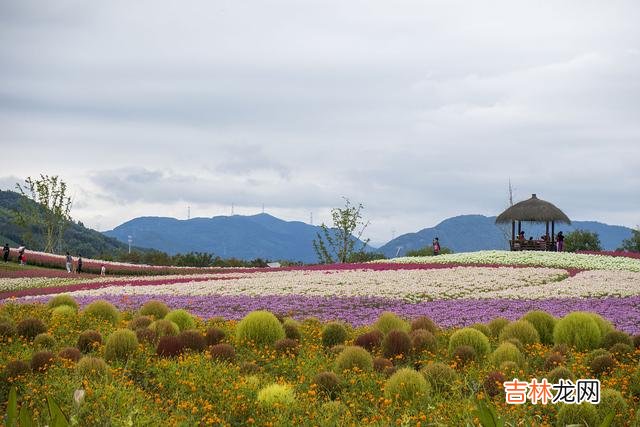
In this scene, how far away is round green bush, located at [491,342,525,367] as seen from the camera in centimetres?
984

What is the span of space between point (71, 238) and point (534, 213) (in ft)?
237

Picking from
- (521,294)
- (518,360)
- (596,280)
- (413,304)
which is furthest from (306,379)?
(596,280)

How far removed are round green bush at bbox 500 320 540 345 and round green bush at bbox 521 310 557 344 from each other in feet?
1.98

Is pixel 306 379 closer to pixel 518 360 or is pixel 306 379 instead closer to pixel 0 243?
pixel 518 360

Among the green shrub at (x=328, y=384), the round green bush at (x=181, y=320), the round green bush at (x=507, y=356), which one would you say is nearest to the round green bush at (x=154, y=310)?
the round green bush at (x=181, y=320)

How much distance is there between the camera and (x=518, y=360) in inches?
387

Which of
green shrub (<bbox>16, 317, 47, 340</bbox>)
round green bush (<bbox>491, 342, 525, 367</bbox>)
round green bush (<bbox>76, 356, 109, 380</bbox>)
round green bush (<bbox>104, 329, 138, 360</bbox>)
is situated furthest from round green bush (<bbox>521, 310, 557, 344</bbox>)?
green shrub (<bbox>16, 317, 47, 340</bbox>)

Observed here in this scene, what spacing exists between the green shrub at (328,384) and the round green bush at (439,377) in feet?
3.79

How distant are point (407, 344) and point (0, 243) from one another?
82550 millimetres

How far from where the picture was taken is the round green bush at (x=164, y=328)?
37.4 feet

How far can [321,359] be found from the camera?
1038cm

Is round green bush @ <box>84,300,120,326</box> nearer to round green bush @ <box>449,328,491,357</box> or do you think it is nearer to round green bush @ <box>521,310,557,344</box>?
round green bush @ <box>449,328,491,357</box>

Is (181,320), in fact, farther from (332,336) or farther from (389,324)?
(389,324)

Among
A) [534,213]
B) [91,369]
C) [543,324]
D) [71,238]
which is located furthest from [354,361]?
[71,238]
